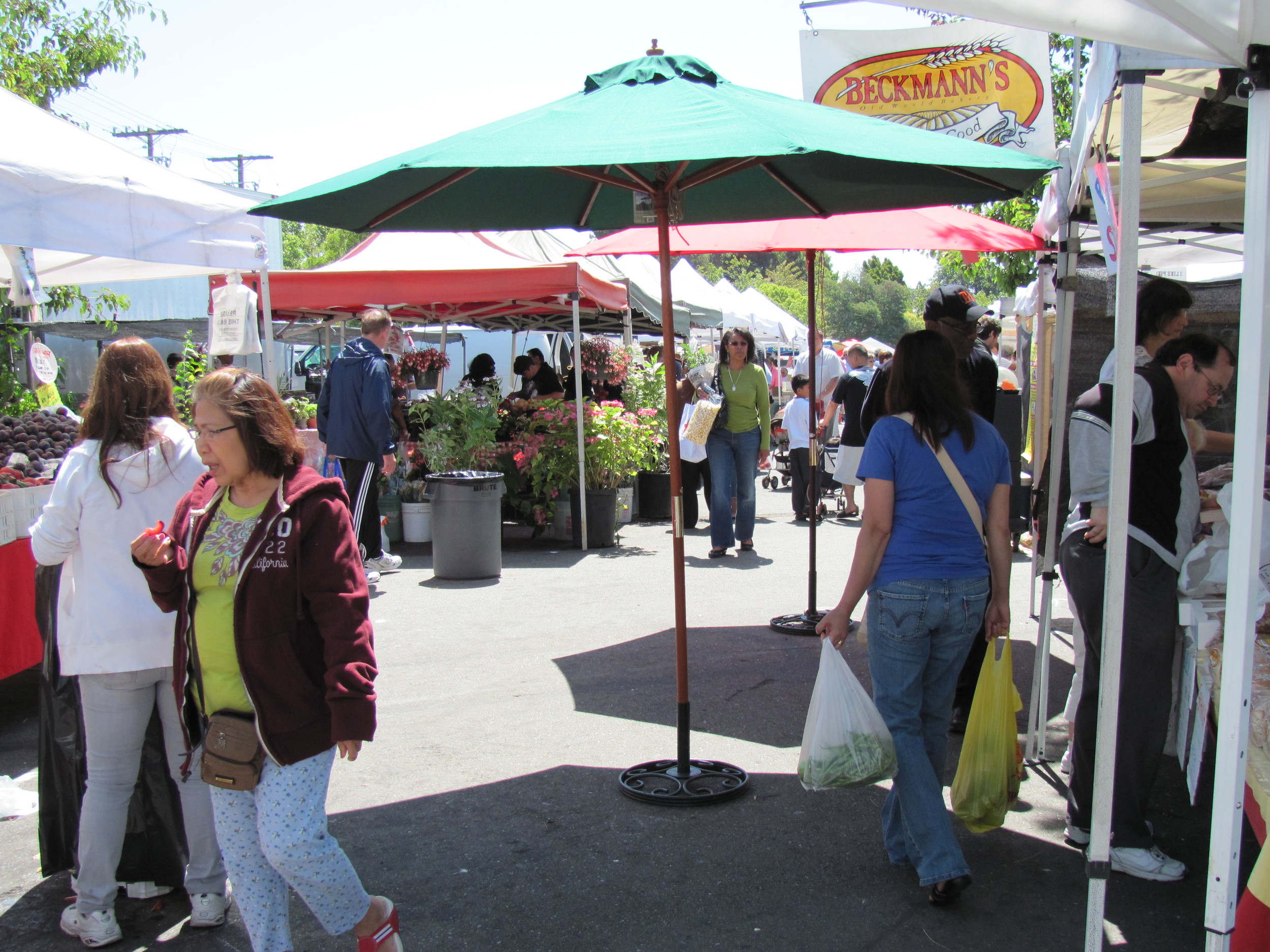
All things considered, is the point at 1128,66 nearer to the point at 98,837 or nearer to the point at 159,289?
the point at 98,837

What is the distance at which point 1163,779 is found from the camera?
4363 mm

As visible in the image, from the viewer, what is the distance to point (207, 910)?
3.21 meters

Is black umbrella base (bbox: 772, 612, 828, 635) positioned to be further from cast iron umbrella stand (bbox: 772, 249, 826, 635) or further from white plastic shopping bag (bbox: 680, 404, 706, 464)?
white plastic shopping bag (bbox: 680, 404, 706, 464)

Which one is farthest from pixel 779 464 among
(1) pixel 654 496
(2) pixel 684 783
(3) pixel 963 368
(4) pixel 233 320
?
(2) pixel 684 783

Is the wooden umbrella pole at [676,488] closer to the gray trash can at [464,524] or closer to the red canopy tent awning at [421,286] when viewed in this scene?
the gray trash can at [464,524]

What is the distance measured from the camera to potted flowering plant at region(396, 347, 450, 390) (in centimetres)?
1258

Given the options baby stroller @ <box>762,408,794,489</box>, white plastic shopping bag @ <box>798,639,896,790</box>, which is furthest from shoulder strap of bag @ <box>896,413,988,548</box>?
baby stroller @ <box>762,408,794,489</box>

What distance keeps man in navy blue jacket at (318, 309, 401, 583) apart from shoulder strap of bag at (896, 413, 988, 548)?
563 centimetres

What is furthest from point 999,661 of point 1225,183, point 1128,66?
point 1225,183

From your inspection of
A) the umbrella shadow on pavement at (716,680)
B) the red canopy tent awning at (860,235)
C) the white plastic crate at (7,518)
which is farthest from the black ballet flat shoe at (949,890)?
the white plastic crate at (7,518)

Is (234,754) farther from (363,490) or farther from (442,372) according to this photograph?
(442,372)

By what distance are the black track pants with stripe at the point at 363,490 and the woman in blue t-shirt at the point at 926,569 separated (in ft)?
18.6

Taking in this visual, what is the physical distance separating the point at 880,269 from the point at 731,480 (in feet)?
304

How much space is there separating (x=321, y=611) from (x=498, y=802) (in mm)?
1852
